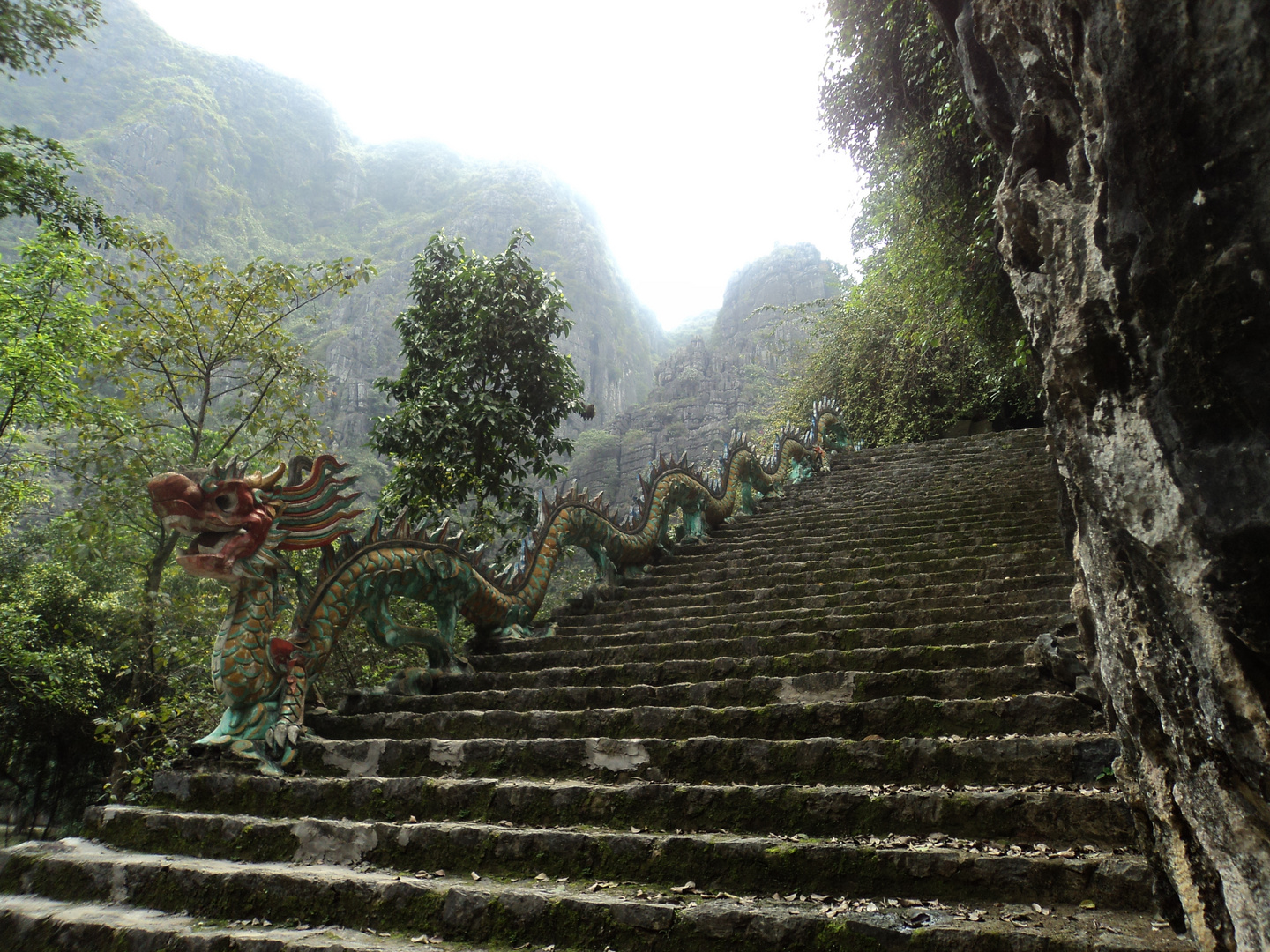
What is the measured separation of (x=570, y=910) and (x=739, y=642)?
91.5 inches

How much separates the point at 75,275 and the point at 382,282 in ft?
131

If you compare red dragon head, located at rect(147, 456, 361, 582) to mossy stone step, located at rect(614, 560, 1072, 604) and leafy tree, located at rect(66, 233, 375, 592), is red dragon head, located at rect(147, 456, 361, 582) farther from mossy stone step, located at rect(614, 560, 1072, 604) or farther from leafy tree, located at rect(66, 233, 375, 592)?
leafy tree, located at rect(66, 233, 375, 592)

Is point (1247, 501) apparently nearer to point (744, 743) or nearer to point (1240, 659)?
point (1240, 659)

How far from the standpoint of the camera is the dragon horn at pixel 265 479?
3.58 metres

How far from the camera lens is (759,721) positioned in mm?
3074

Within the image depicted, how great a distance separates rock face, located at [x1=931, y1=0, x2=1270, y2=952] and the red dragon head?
3.45 metres

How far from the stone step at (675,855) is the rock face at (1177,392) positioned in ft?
1.04

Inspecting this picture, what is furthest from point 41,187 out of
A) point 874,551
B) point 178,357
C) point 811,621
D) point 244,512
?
point 874,551

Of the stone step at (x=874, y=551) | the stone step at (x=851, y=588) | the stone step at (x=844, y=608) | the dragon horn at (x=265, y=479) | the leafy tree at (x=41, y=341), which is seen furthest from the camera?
the leafy tree at (x=41, y=341)

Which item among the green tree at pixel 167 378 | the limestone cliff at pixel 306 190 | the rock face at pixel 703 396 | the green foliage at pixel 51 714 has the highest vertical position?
the limestone cliff at pixel 306 190

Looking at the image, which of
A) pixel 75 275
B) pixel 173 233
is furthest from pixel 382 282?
pixel 75 275

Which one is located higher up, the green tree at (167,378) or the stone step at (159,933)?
the green tree at (167,378)

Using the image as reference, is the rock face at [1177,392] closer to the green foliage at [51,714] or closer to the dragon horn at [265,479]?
the dragon horn at [265,479]

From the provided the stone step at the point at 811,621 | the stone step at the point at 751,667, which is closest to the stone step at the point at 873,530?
the stone step at the point at 811,621
